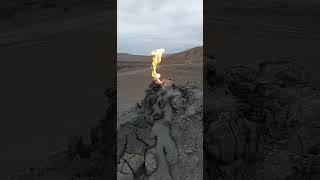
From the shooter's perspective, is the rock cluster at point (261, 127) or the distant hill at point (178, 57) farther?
the distant hill at point (178, 57)

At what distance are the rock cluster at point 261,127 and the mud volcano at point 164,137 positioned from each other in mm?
141

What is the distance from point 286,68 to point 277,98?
560mm

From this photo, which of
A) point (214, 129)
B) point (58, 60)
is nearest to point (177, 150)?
point (214, 129)

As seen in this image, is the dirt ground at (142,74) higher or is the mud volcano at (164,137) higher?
the dirt ground at (142,74)

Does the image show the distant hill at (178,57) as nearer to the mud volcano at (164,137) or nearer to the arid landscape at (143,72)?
the arid landscape at (143,72)

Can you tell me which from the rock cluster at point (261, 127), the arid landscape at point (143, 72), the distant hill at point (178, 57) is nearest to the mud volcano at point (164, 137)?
the rock cluster at point (261, 127)

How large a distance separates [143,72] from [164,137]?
11.2 meters

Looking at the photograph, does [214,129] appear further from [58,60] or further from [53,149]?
[58,60]

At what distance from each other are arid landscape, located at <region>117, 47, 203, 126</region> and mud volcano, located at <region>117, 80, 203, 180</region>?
5511 millimetres

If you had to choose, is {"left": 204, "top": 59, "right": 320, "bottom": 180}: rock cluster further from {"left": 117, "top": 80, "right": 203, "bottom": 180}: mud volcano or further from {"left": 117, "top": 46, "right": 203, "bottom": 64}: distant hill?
{"left": 117, "top": 46, "right": 203, "bottom": 64}: distant hill

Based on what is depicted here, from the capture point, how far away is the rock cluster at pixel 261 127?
3938 millimetres

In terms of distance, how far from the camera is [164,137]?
4098 mm

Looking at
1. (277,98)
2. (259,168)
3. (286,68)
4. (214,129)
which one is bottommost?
(259,168)

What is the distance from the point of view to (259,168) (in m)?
3.99
